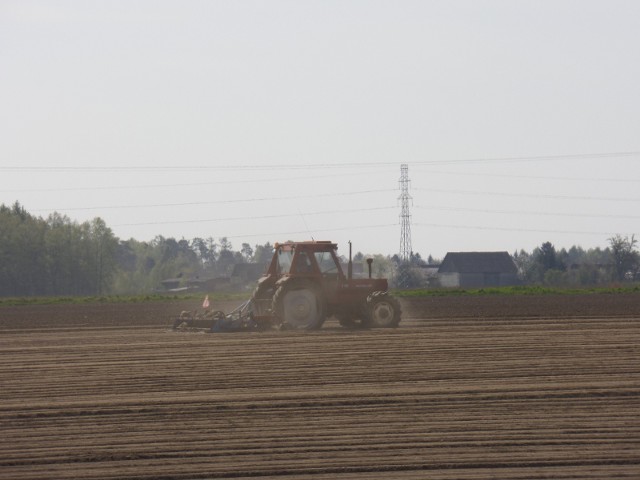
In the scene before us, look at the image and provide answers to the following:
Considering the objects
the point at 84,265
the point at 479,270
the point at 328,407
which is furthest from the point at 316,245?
the point at 479,270

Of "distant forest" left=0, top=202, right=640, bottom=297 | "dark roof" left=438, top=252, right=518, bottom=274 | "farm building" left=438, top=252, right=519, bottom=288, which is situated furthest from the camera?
"dark roof" left=438, top=252, right=518, bottom=274

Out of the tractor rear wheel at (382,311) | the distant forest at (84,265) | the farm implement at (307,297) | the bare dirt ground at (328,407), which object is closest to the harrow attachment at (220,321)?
the farm implement at (307,297)

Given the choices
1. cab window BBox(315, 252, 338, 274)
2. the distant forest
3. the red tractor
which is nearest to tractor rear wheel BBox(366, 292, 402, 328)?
the red tractor

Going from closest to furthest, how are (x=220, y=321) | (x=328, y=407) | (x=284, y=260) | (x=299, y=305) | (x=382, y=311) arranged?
(x=328, y=407) < (x=299, y=305) < (x=220, y=321) < (x=382, y=311) < (x=284, y=260)

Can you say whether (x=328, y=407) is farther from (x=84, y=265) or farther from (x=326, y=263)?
(x=84, y=265)

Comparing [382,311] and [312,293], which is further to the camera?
[382,311]

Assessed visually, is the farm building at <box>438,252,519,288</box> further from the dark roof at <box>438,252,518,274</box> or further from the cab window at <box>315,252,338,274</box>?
the cab window at <box>315,252,338,274</box>

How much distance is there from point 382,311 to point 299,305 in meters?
1.76

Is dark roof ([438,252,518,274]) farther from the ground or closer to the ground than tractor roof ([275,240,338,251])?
farther from the ground

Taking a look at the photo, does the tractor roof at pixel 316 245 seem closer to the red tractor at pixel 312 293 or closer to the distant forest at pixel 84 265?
the red tractor at pixel 312 293

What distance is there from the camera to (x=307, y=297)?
2228 centimetres

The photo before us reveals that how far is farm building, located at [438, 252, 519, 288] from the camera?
97125 mm

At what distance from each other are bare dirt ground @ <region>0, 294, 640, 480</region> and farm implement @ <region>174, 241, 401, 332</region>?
1.95m

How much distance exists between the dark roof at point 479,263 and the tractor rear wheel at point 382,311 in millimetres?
75802
